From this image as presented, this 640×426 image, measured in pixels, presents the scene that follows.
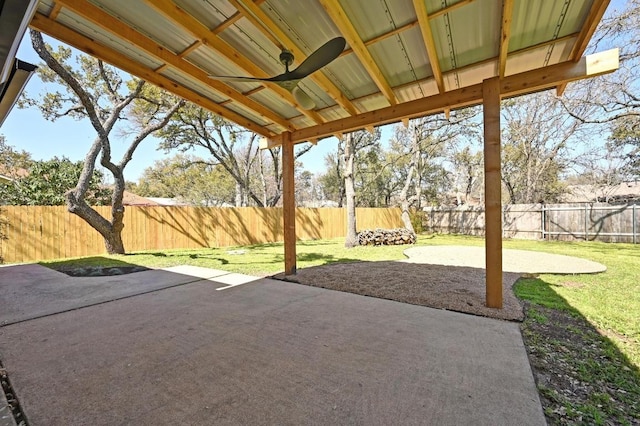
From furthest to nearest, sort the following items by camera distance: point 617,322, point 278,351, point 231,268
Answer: point 231,268 → point 617,322 → point 278,351

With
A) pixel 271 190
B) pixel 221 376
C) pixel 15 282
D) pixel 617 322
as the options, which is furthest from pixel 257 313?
pixel 271 190

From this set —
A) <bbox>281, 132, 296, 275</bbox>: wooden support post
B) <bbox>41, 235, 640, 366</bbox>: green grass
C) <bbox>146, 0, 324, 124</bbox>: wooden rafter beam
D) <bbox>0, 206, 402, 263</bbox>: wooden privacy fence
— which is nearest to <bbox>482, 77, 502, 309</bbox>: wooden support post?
<bbox>41, 235, 640, 366</bbox>: green grass

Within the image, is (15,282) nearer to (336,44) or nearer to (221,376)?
(221,376)

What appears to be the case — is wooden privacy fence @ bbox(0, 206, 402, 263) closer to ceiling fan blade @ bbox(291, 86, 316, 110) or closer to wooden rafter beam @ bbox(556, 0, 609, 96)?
ceiling fan blade @ bbox(291, 86, 316, 110)

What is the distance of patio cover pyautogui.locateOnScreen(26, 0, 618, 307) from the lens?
93.5 inches

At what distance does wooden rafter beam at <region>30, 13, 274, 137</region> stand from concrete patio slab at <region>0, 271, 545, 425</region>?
2797 mm

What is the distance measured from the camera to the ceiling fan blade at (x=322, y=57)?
2194 millimetres

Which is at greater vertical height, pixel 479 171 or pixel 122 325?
pixel 479 171

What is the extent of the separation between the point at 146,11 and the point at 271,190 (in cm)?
2036

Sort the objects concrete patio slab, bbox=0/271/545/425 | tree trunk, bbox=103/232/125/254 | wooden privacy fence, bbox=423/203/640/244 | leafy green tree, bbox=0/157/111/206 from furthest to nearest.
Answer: leafy green tree, bbox=0/157/111/206 < wooden privacy fence, bbox=423/203/640/244 < tree trunk, bbox=103/232/125/254 < concrete patio slab, bbox=0/271/545/425

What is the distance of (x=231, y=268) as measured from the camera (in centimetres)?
567

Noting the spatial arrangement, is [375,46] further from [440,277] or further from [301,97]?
[440,277]

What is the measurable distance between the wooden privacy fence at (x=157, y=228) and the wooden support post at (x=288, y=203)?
5996 mm

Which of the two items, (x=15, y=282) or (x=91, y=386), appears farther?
(x=15, y=282)
